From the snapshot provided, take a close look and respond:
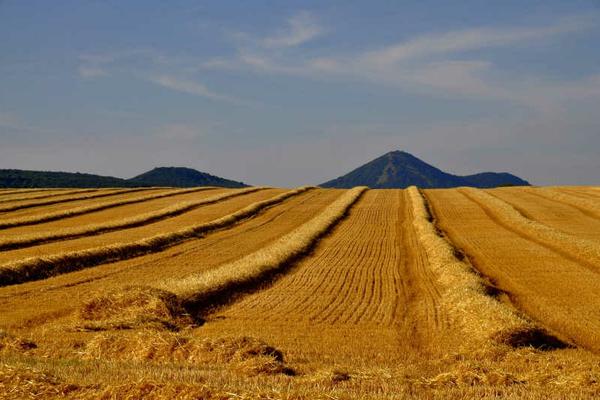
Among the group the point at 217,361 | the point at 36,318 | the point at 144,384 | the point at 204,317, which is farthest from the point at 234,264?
the point at 144,384

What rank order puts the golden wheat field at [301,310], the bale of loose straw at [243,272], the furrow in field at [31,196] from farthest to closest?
the furrow in field at [31,196] → the bale of loose straw at [243,272] → the golden wheat field at [301,310]

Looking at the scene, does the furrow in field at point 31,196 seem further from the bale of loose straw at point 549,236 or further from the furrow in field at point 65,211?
the bale of loose straw at point 549,236

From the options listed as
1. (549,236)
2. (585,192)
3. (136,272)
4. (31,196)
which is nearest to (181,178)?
(31,196)

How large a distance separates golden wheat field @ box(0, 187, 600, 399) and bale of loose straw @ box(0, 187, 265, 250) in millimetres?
181

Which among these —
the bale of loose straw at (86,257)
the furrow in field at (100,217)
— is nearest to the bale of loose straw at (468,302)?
the bale of loose straw at (86,257)

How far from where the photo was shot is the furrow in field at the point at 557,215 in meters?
39.9

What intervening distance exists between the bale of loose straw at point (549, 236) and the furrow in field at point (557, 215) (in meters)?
1.18

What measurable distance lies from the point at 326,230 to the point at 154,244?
1103 centimetres

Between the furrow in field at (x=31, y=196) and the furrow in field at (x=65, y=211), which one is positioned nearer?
the furrow in field at (x=65, y=211)

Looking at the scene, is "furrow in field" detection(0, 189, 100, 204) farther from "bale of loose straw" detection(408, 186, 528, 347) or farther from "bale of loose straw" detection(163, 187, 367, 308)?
"bale of loose straw" detection(408, 186, 528, 347)

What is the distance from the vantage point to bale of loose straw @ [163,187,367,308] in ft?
→ 66.7

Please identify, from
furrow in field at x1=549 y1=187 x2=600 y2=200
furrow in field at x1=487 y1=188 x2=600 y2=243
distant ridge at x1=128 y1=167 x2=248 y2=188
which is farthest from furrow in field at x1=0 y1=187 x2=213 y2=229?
distant ridge at x1=128 y1=167 x2=248 y2=188

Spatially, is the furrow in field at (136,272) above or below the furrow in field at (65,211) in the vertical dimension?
below

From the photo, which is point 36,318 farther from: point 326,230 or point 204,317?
point 326,230
